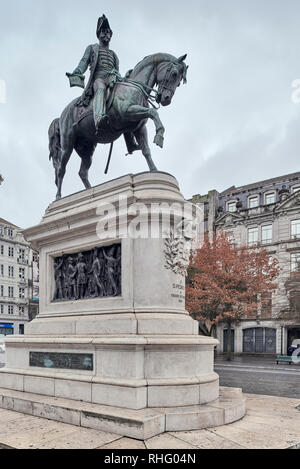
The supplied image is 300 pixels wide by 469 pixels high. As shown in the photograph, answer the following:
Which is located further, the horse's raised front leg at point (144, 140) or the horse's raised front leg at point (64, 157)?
the horse's raised front leg at point (64, 157)

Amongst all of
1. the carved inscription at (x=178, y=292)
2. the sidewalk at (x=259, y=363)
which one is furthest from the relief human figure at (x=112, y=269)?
the sidewalk at (x=259, y=363)

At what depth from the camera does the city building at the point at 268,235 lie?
135 feet

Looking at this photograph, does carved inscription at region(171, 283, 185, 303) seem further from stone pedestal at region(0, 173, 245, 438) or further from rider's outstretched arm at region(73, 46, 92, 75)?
rider's outstretched arm at region(73, 46, 92, 75)

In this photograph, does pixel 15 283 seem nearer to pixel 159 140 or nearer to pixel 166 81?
pixel 166 81

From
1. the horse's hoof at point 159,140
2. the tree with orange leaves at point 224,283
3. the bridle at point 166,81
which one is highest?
the bridle at point 166,81

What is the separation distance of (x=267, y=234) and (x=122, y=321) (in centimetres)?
3907

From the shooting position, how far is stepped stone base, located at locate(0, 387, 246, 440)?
6.39 metres

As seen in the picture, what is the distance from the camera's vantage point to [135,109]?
939cm

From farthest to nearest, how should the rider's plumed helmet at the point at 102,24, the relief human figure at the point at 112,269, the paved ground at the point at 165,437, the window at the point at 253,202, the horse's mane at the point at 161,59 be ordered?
the window at the point at 253,202
the rider's plumed helmet at the point at 102,24
the horse's mane at the point at 161,59
the relief human figure at the point at 112,269
the paved ground at the point at 165,437

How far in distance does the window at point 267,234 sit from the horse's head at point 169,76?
36.8 metres

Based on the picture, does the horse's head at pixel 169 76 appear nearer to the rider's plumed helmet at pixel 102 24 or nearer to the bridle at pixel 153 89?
the bridle at pixel 153 89

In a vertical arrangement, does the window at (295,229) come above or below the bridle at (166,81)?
below

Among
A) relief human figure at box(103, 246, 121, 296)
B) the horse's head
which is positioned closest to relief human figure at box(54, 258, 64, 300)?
relief human figure at box(103, 246, 121, 296)

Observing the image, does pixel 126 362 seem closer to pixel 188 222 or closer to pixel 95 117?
pixel 188 222
